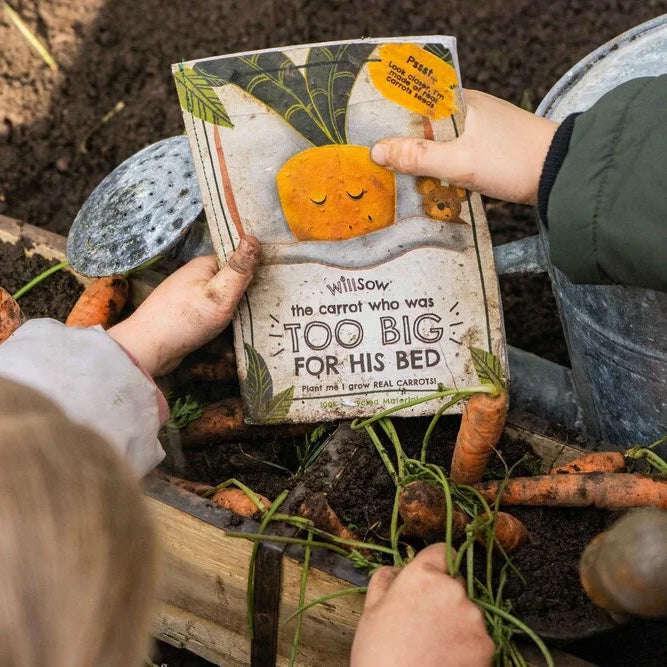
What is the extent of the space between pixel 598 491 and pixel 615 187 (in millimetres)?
536

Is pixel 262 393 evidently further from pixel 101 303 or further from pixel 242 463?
pixel 101 303

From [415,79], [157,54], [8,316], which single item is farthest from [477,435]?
[157,54]

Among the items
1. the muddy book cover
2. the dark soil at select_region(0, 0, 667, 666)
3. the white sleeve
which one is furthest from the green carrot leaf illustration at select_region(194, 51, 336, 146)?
the dark soil at select_region(0, 0, 667, 666)

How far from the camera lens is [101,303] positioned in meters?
1.83

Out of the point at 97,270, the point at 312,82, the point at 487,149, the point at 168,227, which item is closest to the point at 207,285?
the point at 168,227

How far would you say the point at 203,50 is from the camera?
2.83 m

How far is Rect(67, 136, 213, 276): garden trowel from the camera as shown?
166cm

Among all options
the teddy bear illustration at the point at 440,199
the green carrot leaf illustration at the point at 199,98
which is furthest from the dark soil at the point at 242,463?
the green carrot leaf illustration at the point at 199,98

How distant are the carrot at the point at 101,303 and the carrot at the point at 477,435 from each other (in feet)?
2.72

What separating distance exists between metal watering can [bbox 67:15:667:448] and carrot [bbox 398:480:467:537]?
47 centimetres

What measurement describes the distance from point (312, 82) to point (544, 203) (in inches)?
18.4

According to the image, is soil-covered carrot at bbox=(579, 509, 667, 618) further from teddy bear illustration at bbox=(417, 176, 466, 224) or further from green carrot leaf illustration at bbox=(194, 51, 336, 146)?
green carrot leaf illustration at bbox=(194, 51, 336, 146)

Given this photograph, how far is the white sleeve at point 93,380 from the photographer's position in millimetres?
1451

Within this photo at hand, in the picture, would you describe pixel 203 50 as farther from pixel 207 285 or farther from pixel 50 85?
pixel 207 285
